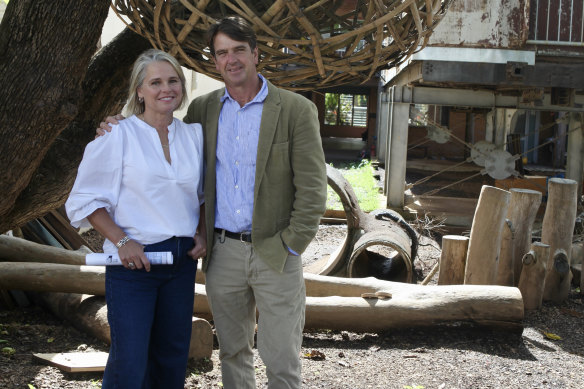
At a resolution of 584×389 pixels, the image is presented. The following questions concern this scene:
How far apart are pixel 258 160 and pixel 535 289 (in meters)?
4.74

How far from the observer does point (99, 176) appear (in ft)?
9.00

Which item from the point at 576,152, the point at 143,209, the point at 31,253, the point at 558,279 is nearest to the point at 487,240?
the point at 558,279

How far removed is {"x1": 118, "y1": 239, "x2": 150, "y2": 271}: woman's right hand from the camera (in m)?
2.72

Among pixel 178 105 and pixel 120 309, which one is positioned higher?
pixel 178 105

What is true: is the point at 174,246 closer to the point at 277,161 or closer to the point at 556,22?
the point at 277,161

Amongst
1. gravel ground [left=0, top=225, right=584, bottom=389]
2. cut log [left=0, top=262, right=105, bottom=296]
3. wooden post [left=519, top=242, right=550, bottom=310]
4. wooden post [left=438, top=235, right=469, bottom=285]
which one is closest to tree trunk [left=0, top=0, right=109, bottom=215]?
gravel ground [left=0, top=225, right=584, bottom=389]

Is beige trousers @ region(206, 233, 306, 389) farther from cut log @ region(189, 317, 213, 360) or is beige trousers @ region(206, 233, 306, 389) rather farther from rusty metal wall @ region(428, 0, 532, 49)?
rusty metal wall @ region(428, 0, 532, 49)

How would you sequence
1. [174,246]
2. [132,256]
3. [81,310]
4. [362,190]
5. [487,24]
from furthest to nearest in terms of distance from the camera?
1. [362,190]
2. [487,24]
3. [81,310]
4. [174,246]
5. [132,256]

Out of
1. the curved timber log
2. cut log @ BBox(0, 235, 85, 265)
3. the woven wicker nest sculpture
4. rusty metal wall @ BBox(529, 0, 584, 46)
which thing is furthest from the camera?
rusty metal wall @ BBox(529, 0, 584, 46)

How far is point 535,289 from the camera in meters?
6.75

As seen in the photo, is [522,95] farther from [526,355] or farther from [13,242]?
[13,242]

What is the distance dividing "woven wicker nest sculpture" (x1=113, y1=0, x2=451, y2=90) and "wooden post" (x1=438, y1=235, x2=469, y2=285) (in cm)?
402

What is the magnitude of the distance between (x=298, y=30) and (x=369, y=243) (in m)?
5.04

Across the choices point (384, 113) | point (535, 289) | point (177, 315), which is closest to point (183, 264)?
point (177, 315)
